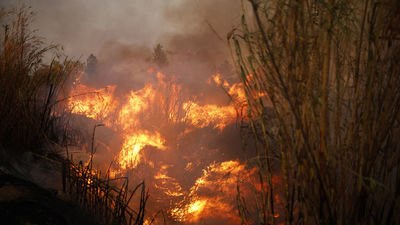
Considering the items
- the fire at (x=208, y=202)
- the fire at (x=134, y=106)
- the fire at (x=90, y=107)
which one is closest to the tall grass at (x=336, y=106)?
the fire at (x=208, y=202)

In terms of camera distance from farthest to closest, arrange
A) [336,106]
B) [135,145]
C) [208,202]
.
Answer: [135,145] < [208,202] < [336,106]

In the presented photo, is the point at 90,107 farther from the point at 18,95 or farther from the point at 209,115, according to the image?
the point at 18,95

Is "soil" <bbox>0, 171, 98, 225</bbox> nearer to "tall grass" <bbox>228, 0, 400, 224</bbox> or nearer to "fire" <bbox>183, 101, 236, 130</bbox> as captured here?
"tall grass" <bbox>228, 0, 400, 224</bbox>

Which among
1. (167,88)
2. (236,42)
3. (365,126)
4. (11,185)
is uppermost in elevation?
(167,88)

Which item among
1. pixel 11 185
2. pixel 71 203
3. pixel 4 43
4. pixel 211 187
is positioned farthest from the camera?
pixel 211 187

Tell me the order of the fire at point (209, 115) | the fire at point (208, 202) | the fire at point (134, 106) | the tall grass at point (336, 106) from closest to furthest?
the tall grass at point (336, 106)
the fire at point (208, 202)
the fire at point (209, 115)
the fire at point (134, 106)

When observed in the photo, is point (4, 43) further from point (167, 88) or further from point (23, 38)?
point (167, 88)

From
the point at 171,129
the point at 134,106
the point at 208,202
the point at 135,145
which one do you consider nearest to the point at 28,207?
the point at 208,202

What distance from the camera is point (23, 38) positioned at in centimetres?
245

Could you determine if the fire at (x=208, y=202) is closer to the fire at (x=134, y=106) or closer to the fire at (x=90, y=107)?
the fire at (x=134, y=106)

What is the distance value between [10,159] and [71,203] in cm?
72

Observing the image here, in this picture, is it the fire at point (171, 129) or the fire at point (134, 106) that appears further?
the fire at point (134, 106)

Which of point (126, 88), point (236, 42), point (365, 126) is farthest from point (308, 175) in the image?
point (126, 88)

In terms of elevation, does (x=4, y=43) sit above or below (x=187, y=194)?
above
